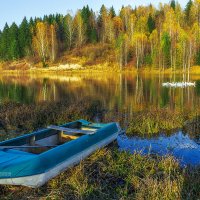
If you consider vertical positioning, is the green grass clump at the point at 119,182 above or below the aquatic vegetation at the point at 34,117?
below

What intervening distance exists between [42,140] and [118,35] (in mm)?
78145

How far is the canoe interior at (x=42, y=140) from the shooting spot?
862 centimetres

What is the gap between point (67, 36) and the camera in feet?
287

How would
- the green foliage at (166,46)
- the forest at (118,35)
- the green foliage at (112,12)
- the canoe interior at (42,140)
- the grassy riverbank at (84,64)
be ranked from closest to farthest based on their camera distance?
1. the canoe interior at (42,140)
2. the green foliage at (166,46)
3. the forest at (118,35)
4. the grassy riverbank at (84,64)
5. the green foliage at (112,12)

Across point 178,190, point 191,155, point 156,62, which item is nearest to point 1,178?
point 178,190

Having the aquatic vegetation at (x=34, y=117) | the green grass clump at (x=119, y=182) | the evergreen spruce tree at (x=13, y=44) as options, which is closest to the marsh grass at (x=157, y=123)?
the aquatic vegetation at (x=34, y=117)

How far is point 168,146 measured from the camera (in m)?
11.8

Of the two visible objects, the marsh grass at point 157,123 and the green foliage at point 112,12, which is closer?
the marsh grass at point 157,123

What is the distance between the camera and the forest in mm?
68812

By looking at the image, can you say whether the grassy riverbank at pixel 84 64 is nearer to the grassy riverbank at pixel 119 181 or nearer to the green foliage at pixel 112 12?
the green foliage at pixel 112 12

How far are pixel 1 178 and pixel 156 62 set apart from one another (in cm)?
6494

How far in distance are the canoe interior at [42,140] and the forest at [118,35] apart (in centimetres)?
5632

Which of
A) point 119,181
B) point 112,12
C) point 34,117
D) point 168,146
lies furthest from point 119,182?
point 112,12

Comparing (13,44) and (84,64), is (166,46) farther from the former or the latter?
(13,44)
